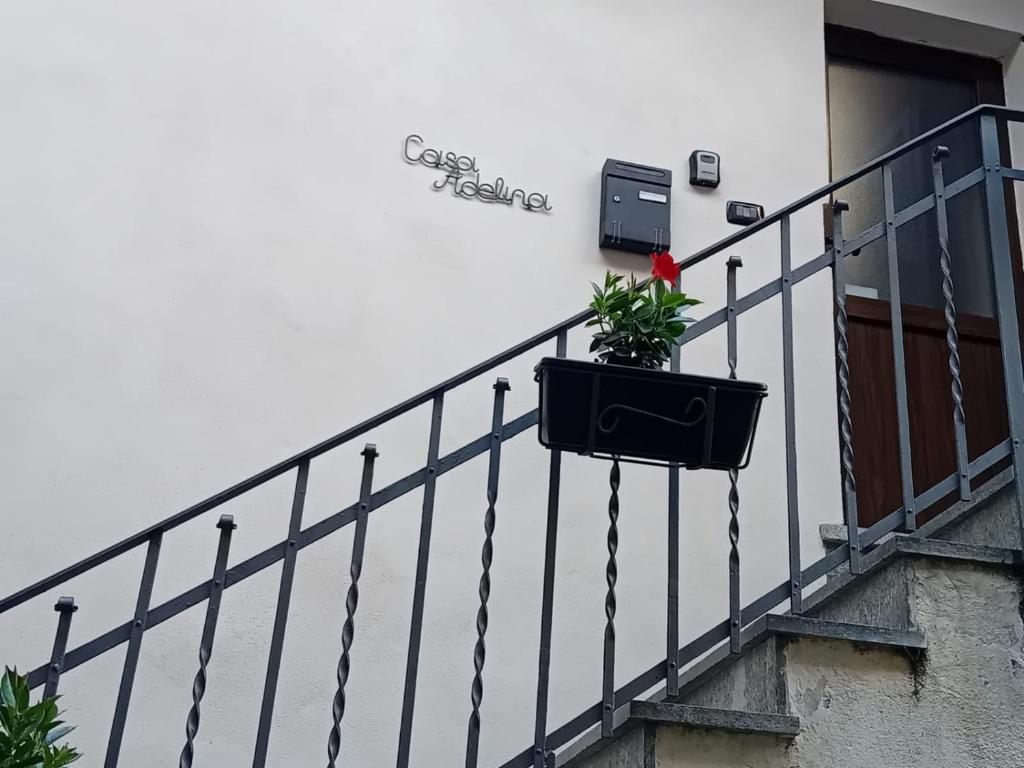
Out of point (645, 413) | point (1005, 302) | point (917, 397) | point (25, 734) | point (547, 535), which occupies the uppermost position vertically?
point (917, 397)

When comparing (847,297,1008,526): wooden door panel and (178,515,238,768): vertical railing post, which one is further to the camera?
(847,297,1008,526): wooden door panel

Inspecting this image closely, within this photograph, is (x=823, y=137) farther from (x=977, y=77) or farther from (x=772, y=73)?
(x=977, y=77)

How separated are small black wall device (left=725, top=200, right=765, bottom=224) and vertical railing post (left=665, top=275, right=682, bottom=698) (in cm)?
145

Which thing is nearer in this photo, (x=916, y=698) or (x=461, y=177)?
(x=916, y=698)

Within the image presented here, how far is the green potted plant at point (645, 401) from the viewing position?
5.89 ft

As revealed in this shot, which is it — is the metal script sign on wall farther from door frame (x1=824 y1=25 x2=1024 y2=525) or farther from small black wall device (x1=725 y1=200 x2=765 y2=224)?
door frame (x1=824 y1=25 x2=1024 y2=525)

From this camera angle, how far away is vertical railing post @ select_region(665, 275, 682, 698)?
1847mm

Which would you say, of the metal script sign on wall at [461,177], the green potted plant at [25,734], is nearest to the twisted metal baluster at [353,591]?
the green potted plant at [25,734]

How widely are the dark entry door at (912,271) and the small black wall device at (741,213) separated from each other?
0.48 meters

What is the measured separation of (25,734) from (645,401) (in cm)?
110

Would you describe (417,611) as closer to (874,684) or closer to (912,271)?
(874,684)

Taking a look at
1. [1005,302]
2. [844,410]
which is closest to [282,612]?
[844,410]

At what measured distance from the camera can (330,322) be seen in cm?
300

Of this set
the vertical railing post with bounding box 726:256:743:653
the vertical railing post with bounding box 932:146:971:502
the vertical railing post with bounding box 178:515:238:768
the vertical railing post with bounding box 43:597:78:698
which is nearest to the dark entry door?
the vertical railing post with bounding box 932:146:971:502
